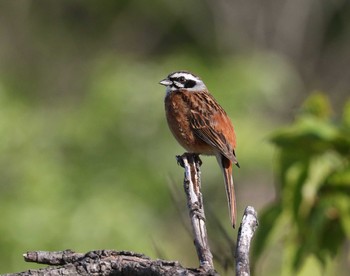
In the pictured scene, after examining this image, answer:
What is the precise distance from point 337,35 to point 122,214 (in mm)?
7653

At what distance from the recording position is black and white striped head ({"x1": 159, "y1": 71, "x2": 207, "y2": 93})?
489 centimetres

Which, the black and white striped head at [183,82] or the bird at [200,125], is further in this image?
the black and white striped head at [183,82]

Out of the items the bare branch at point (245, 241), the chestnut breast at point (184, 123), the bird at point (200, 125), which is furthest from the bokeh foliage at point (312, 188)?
the bare branch at point (245, 241)

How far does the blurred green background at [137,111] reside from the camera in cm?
675

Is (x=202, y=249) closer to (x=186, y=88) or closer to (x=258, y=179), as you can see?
(x=186, y=88)

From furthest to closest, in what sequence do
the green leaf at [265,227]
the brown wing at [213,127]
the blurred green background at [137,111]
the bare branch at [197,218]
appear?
the blurred green background at [137,111]
the brown wing at [213,127]
the green leaf at [265,227]
the bare branch at [197,218]

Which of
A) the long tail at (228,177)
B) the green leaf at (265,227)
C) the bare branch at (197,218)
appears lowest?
the bare branch at (197,218)

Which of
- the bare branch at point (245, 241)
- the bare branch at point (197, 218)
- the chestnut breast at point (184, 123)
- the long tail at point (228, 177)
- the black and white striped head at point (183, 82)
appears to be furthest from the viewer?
the black and white striped head at point (183, 82)

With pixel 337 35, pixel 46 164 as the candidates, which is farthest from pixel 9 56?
pixel 46 164

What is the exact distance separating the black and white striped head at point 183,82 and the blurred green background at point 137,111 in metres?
0.52

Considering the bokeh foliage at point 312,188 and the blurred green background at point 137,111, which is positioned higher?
the blurred green background at point 137,111

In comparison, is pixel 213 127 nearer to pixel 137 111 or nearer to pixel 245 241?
pixel 245 241

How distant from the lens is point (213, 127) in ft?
15.0

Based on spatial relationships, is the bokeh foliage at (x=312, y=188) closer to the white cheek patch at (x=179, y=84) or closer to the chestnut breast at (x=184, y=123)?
the chestnut breast at (x=184, y=123)
